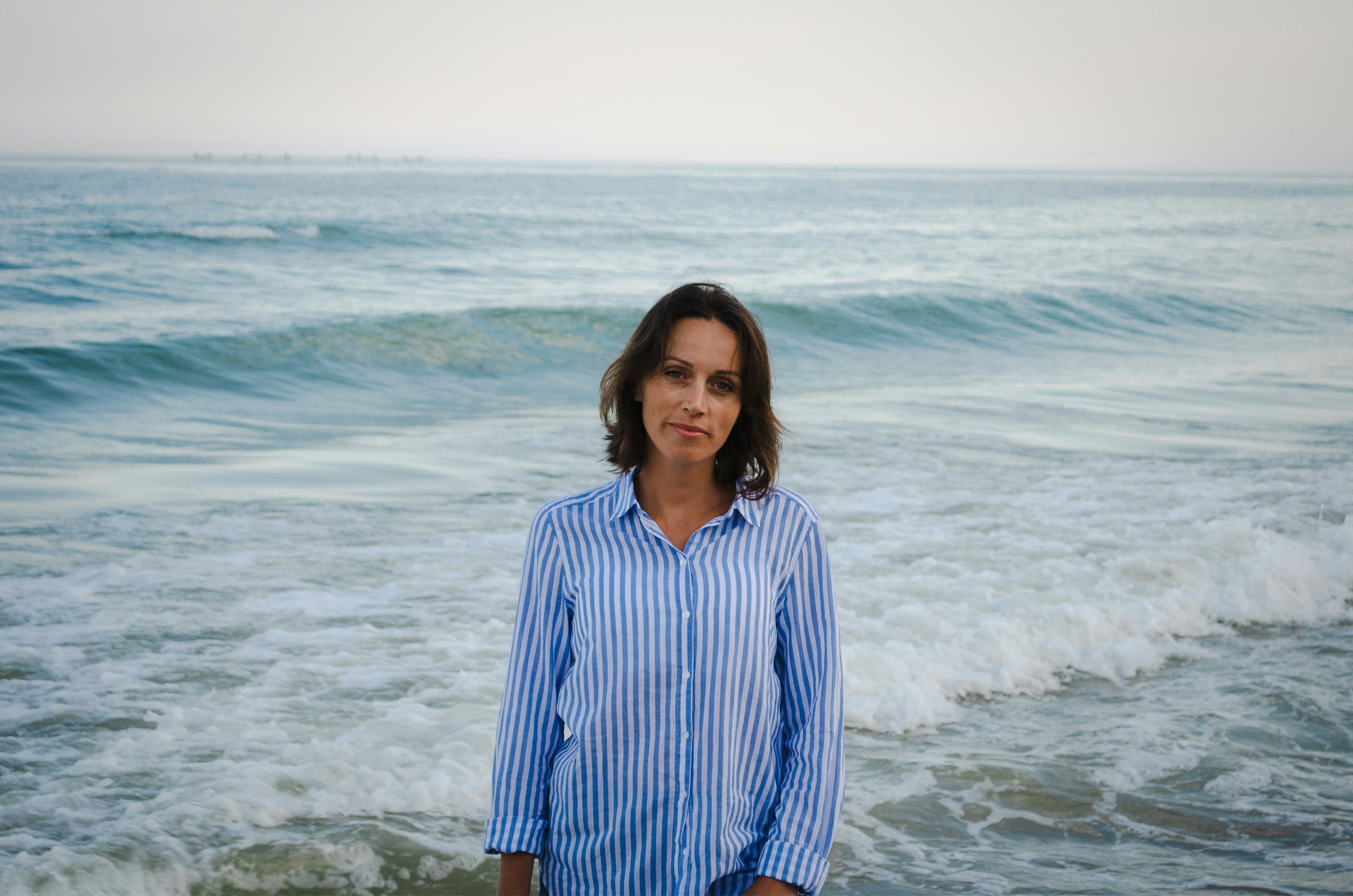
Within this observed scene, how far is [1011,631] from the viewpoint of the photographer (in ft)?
18.5

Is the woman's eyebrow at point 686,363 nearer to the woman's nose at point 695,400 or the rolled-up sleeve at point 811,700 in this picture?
the woman's nose at point 695,400

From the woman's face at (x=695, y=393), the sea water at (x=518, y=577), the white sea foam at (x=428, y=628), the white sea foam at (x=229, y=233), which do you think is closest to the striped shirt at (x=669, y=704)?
the woman's face at (x=695, y=393)

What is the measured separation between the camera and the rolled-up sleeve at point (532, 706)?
6.11 ft

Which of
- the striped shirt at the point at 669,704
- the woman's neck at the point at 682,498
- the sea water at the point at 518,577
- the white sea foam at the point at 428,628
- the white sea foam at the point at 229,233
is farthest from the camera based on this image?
the white sea foam at the point at 229,233

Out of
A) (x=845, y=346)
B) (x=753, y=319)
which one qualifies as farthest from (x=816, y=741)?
(x=845, y=346)

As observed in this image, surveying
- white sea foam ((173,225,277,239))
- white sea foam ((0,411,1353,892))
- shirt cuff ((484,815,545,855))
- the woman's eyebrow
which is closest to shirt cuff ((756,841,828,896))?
shirt cuff ((484,815,545,855))

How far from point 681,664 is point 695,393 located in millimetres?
482

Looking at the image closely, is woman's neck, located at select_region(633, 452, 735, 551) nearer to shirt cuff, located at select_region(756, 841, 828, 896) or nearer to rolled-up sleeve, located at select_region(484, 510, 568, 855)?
rolled-up sleeve, located at select_region(484, 510, 568, 855)

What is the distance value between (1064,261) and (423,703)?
3091 centimetres

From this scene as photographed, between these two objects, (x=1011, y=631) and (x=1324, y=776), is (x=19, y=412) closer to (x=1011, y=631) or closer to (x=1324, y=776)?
(x=1011, y=631)

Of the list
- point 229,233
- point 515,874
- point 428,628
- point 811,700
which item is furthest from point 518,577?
point 229,233

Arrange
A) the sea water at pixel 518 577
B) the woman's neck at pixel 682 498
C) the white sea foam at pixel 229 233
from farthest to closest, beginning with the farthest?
the white sea foam at pixel 229 233 → the sea water at pixel 518 577 → the woman's neck at pixel 682 498

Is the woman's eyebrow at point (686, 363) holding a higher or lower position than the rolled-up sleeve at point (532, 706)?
higher

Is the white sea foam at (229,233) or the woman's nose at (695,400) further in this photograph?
the white sea foam at (229,233)
